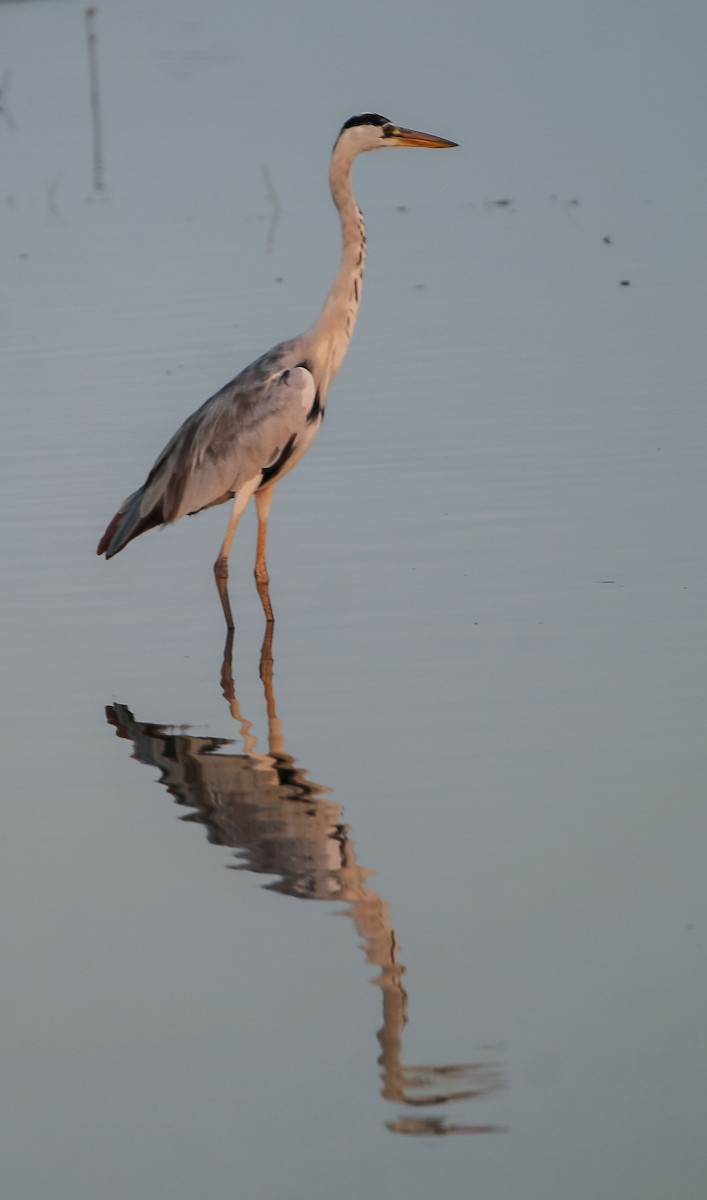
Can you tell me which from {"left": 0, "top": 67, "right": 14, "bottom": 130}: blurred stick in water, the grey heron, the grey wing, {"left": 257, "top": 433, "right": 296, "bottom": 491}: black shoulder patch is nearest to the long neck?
the grey heron

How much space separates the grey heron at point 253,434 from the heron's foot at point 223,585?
2cm

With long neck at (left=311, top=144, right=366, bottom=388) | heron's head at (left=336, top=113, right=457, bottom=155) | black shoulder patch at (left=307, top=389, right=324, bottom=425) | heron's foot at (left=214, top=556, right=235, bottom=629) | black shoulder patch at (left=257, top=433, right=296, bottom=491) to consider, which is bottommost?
heron's foot at (left=214, top=556, right=235, bottom=629)

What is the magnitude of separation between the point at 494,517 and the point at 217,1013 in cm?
448

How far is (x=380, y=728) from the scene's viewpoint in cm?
663

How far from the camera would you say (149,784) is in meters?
6.46

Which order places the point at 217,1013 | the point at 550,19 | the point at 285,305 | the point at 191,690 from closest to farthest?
1. the point at 217,1013
2. the point at 191,690
3. the point at 285,305
4. the point at 550,19

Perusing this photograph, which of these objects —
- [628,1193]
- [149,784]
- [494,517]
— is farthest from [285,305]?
[628,1193]

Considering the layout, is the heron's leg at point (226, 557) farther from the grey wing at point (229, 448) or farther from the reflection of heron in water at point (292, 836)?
the reflection of heron in water at point (292, 836)

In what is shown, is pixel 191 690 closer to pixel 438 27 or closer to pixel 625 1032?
pixel 625 1032

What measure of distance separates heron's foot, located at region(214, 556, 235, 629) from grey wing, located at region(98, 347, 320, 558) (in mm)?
415

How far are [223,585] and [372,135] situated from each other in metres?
2.27

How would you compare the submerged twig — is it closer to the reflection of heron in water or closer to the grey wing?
the grey wing

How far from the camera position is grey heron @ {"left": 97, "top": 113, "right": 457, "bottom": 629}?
28.1 ft

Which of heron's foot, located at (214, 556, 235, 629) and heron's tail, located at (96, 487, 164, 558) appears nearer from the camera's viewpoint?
heron's foot, located at (214, 556, 235, 629)
